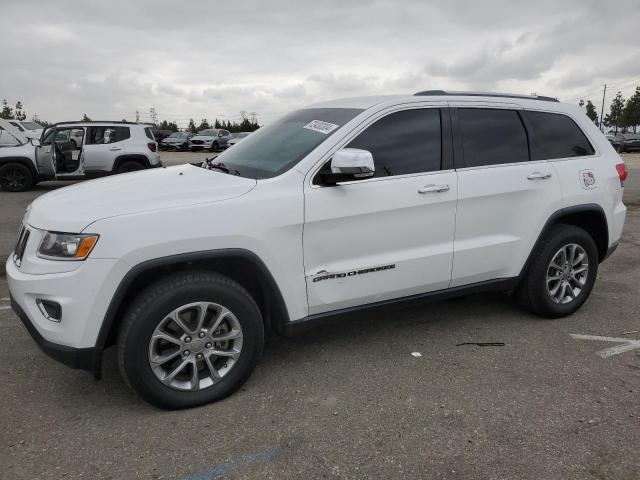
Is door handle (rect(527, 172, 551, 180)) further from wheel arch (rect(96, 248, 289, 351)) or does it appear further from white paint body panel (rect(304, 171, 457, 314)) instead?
wheel arch (rect(96, 248, 289, 351))

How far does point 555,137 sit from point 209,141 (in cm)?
2876

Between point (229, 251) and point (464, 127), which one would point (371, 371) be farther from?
point (464, 127)

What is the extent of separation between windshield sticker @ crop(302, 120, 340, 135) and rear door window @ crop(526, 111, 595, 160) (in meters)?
1.66

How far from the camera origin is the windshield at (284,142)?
339cm

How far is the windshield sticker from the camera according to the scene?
3.48 m

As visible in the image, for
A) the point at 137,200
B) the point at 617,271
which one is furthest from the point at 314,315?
the point at 617,271

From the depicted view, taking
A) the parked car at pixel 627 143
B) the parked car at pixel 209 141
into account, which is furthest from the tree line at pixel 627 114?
the parked car at pixel 209 141

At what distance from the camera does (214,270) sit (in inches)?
125

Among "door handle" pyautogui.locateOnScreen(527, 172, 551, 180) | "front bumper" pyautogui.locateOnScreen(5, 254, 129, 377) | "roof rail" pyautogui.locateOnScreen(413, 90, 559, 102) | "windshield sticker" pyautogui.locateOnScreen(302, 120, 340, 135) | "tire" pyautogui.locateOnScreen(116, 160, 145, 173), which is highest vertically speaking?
"roof rail" pyautogui.locateOnScreen(413, 90, 559, 102)

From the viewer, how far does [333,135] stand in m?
3.40

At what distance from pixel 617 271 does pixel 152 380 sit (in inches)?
202

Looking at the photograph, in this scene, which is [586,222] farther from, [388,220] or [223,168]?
[223,168]

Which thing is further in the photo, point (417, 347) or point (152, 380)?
point (417, 347)

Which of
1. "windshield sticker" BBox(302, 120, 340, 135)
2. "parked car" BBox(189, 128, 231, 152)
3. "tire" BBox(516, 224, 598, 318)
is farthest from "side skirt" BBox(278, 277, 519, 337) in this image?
"parked car" BBox(189, 128, 231, 152)
